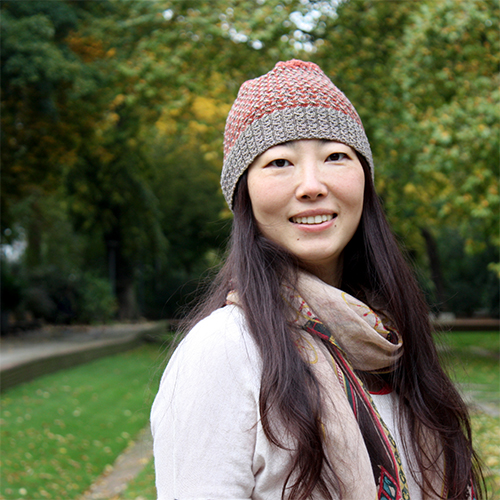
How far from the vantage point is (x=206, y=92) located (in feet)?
39.2

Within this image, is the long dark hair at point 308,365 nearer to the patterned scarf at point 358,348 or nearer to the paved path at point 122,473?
the patterned scarf at point 358,348

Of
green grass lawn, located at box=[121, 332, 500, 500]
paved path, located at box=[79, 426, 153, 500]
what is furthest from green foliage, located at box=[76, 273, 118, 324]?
paved path, located at box=[79, 426, 153, 500]

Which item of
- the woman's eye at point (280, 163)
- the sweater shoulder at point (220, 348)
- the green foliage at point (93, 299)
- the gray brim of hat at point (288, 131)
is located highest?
the gray brim of hat at point (288, 131)

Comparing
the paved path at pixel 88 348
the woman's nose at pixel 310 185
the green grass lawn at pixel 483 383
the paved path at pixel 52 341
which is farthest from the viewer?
the paved path at pixel 52 341

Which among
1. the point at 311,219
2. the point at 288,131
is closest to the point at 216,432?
the point at 311,219

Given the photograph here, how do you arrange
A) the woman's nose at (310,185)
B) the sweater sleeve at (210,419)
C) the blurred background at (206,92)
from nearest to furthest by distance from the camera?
the sweater sleeve at (210,419) < the woman's nose at (310,185) < the blurred background at (206,92)

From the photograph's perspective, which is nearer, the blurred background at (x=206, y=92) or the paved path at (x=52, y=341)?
the blurred background at (x=206, y=92)

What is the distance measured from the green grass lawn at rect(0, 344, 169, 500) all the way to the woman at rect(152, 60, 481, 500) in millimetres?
2220

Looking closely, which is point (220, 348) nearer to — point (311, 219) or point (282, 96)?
point (311, 219)

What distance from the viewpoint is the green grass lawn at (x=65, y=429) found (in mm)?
5422

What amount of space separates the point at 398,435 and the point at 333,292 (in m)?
0.40

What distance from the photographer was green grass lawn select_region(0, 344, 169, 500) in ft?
17.8

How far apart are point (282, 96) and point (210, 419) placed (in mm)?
793

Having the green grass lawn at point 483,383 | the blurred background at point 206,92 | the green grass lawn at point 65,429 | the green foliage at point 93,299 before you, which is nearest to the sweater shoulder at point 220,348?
the green grass lawn at point 483,383
